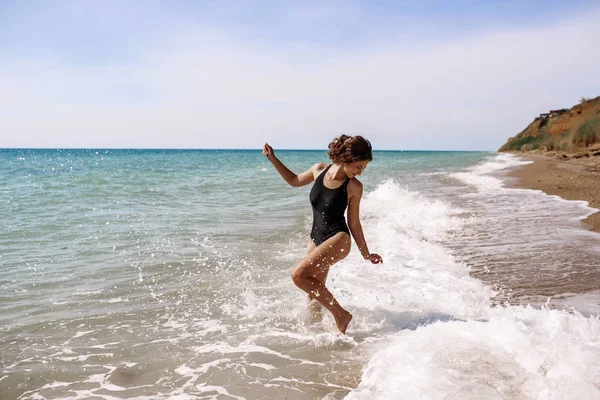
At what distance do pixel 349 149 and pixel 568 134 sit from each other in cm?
4257

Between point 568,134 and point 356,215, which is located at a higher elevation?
point 568,134

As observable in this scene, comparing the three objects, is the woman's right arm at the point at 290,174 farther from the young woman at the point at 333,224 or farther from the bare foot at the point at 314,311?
the bare foot at the point at 314,311

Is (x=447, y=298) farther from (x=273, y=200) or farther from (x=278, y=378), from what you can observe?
(x=273, y=200)

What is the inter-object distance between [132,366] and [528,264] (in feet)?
17.9

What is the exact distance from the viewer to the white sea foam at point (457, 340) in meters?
3.19

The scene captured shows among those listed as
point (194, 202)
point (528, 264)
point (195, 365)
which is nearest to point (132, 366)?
point (195, 365)

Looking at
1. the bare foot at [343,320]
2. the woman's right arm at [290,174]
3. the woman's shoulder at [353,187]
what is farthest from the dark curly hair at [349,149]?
the bare foot at [343,320]

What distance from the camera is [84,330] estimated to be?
4.68 m

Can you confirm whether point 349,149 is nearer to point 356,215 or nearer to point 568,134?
point 356,215

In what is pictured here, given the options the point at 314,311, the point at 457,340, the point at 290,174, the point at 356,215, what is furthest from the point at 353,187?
the point at 457,340

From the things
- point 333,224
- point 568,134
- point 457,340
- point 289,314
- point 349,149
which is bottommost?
point 289,314

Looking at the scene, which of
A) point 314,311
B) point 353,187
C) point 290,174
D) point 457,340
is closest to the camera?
point 457,340

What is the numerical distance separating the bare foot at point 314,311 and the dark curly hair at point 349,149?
1.63m

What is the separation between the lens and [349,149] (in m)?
4.15
